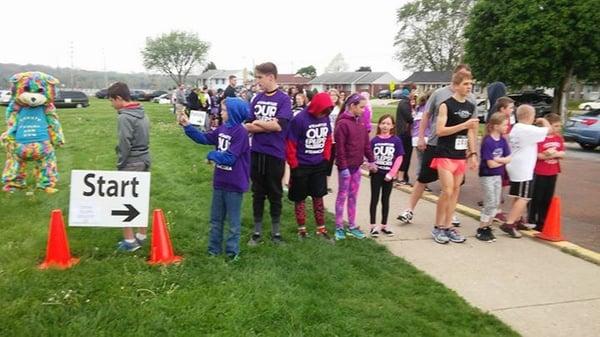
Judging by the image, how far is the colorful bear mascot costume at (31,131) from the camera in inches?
289

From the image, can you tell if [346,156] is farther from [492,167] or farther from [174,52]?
[174,52]

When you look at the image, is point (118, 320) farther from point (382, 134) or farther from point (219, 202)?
point (382, 134)

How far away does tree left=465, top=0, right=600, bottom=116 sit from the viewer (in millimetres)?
24312

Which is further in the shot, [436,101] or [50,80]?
[50,80]

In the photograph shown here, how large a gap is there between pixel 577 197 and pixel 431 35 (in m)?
68.3

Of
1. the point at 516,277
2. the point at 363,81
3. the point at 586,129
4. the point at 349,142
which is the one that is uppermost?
the point at 363,81

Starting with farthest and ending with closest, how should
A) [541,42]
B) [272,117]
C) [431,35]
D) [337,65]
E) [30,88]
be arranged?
Answer: [337,65], [431,35], [541,42], [30,88], [272,117]

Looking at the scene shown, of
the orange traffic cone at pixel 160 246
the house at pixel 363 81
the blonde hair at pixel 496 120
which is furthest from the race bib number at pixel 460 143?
the house at pixel 363 81

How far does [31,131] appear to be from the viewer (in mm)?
7504

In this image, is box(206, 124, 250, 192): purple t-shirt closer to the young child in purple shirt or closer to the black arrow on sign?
the black arrow on sign

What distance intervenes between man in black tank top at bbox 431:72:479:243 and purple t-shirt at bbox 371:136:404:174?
454 millimetres

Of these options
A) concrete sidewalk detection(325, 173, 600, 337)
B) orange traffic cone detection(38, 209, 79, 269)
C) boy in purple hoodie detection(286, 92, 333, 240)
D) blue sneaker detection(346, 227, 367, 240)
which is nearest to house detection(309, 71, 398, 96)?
blue sneaker detection(346, 227, 367, 240)

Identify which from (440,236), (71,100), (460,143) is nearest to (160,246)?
(440,236)

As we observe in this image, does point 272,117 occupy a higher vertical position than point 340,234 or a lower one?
higher
